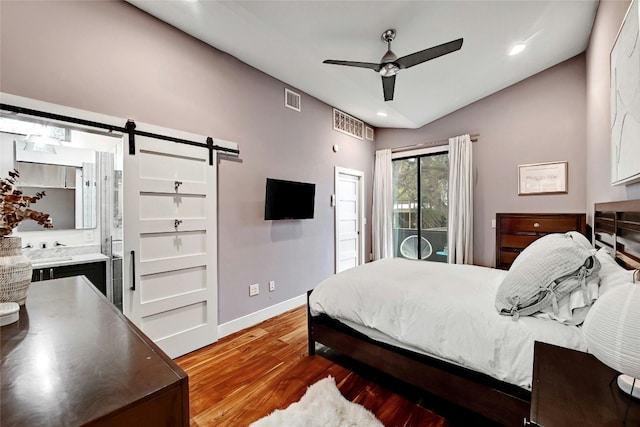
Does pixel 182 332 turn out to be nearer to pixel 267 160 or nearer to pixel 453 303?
pixel 267 160

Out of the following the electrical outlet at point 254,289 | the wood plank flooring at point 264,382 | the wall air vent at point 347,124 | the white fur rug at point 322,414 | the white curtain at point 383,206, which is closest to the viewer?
the white fur rug at point 322,414

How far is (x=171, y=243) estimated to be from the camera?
2.46m

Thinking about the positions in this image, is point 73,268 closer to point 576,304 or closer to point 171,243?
point 171,243

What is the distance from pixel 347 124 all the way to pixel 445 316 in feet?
11.9

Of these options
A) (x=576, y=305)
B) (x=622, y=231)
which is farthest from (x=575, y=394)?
(x=622, y=231)

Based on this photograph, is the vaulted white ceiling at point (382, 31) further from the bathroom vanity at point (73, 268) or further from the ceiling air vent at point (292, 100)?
the bathroom vanity at point (73, 268)

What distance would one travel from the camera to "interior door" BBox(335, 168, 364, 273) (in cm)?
445

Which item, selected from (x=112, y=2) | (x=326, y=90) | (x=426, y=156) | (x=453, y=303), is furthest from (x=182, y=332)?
(x=426, y=156)

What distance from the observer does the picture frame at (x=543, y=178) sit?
3451mm

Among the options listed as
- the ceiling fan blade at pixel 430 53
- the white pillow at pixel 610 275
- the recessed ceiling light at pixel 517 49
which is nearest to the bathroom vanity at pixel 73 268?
the ceiling fan blade at pixel 430 53

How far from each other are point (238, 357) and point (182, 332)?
58 centimetres

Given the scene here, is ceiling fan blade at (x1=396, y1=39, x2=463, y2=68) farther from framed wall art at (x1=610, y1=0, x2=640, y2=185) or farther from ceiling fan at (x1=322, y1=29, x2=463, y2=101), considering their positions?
framed wall art at (x1=610, y1=0, x2=640, y2=185)

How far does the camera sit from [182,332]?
8.18 feet

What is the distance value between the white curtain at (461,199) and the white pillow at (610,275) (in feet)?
8.00
